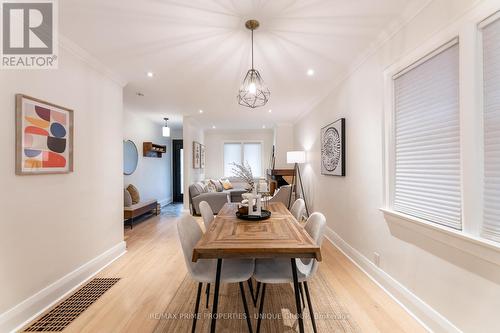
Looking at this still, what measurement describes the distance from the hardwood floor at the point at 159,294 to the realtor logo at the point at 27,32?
2238mm

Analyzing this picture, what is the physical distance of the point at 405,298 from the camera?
214 cm

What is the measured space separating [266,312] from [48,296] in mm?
2030

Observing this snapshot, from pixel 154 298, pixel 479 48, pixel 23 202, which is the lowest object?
pixel 154 298

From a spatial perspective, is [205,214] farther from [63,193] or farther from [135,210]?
[135,210]

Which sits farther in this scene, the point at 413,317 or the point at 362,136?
the point at 362,136

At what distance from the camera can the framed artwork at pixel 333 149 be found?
3.51 m

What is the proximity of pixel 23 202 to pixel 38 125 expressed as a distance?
69cm

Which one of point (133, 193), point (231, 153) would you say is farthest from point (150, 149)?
point (231, 153)

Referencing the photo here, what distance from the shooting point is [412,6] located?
6.47 ft

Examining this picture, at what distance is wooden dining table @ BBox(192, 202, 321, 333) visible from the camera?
5.11ft

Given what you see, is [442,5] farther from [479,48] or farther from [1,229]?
[1,229]

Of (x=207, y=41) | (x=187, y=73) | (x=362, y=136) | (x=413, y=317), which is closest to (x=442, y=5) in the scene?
(x=362, y=136)

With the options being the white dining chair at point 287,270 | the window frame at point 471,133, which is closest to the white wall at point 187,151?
the white dining chair at point 287,270

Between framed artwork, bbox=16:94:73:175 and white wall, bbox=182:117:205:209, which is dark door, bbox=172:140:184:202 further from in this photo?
framed artwork, bbox=16:94:73:175
